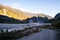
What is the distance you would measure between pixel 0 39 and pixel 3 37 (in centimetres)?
70

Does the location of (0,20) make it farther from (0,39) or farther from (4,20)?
(0,39)

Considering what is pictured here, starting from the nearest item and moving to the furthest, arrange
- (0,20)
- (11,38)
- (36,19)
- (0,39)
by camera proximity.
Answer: (0,39)
(11,38)
(0,20)
(36,19)

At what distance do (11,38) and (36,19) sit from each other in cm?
16902

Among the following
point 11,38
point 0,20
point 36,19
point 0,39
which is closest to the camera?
point 0,39

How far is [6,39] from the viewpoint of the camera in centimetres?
1855

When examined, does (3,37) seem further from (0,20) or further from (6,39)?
(0,20)

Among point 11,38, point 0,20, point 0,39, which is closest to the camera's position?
point 0,39

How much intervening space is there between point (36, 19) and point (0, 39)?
560 ft

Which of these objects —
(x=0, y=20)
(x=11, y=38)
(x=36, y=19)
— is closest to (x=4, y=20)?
(x=0, y=20)

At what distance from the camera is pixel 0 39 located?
18.1 metres

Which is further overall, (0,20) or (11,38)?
(0,20)

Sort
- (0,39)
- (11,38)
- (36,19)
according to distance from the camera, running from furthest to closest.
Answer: (36,19) < (11,38) < (0,39)

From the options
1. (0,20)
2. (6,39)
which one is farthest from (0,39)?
(0,20)

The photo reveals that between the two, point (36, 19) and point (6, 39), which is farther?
point (36, 19)
